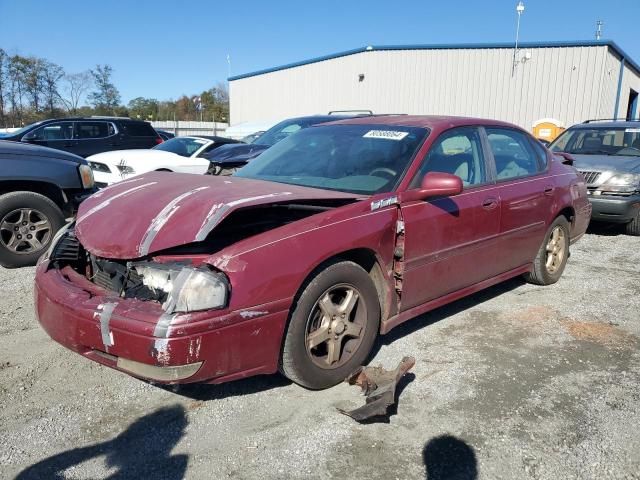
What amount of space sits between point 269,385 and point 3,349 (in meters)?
1.86

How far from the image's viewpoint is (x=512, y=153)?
4547 mm

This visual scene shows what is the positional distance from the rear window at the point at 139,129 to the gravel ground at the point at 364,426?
9.24m

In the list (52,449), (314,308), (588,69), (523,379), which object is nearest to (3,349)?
(52,449)

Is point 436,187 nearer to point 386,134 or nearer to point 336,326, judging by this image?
point 386,134

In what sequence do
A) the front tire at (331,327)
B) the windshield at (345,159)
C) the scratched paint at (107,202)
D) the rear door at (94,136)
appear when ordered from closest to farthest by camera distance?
the front tire at (331,327), the scratched paint at (107,202), the windshield at (345,159), the rear door at (94,136)

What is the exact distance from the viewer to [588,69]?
19062 mm

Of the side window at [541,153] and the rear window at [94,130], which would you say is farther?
the rear window at [94,130]

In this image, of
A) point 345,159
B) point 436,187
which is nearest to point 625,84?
point 345,159

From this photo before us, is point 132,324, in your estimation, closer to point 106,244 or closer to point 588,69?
point 106,244

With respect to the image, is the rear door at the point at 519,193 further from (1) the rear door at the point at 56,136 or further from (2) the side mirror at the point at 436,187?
(1) the rear door at the point at 56,136

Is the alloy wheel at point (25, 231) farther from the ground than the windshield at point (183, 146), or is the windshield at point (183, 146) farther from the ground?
the windshield at point (183, 146)

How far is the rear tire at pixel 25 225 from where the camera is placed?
5.21 meters

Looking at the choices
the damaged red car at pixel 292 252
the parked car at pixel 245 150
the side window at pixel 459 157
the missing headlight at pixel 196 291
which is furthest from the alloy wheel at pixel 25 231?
the side window at pixel 459 157

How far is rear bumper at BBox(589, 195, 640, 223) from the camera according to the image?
7.39 meters
